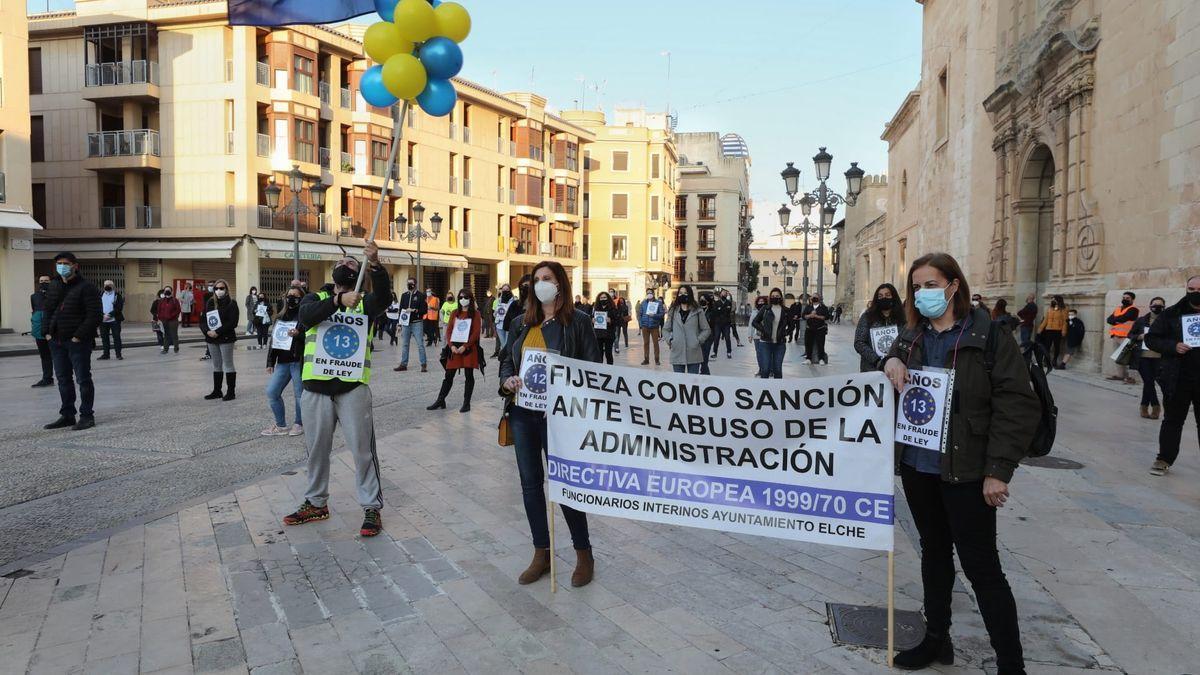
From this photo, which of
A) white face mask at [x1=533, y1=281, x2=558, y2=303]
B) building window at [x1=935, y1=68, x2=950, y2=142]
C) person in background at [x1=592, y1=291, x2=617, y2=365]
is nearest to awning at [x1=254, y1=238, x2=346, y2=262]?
person in background at [x1=592, y1=291, x2=617, y2=365]

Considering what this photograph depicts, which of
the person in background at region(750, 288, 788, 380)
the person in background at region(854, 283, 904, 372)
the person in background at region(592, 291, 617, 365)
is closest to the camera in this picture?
the person in background at region(854, 283, 904, 372)

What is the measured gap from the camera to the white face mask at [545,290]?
14.3 ft

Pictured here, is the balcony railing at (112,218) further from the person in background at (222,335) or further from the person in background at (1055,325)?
the person in background at (1055,325)

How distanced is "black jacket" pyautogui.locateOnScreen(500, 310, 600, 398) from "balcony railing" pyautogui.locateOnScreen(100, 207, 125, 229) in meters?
35.5

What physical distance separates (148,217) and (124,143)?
3.24 m

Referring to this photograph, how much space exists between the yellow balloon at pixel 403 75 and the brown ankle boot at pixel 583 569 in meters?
3.41

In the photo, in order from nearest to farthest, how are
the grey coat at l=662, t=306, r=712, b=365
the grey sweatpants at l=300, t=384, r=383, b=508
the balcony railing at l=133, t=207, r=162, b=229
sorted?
the grey sweatpants at l=300, t=384, r=383, b=508 → the grey coat at l=662, t=306, r=712, b=365 → the balcony railing at l=133, t=207, r=162, b=229

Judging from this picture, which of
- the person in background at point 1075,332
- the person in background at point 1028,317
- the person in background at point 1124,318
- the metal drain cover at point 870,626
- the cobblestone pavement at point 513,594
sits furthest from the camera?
the person in background at point 1028,317

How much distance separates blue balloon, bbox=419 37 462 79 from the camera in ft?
18.0

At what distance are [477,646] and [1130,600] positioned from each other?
3482 millimetres

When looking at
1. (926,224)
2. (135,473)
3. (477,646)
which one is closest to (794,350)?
(926,224)

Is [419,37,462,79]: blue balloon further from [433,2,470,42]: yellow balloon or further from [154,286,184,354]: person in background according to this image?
[154,286,184,354]: person in background

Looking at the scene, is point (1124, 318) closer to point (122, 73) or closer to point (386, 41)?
point (386, 41)

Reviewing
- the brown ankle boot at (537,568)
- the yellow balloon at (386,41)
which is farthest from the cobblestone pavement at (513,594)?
the yellow balloon at (386,41)
